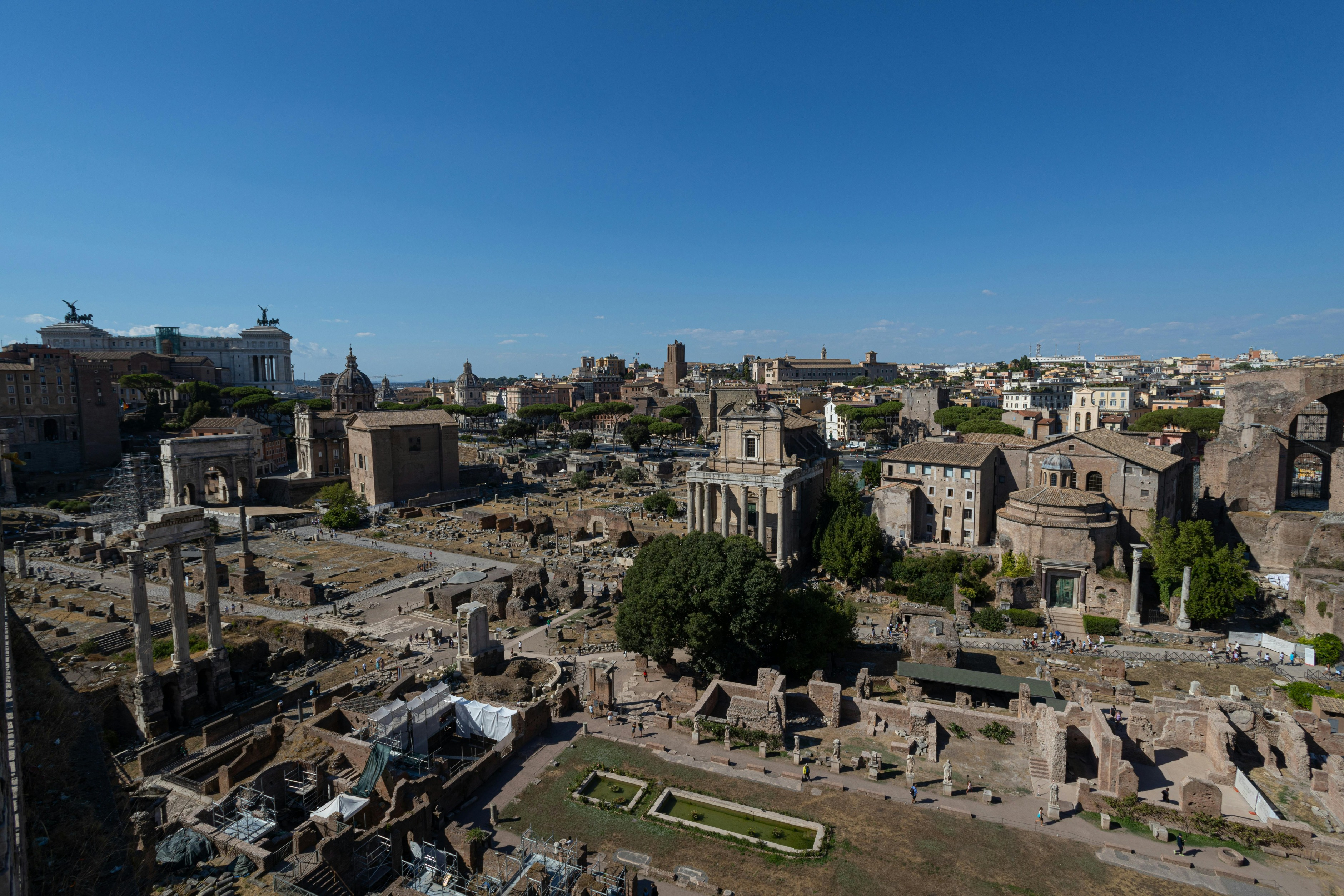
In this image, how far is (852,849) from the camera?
17.8 metres

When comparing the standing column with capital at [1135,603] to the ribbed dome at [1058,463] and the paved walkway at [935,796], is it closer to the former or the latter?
the ribbed dome at [1058,463]

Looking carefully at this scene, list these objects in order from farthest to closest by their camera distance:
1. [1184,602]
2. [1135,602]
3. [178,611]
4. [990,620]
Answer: [990,620], [1135,602], [1184,602], [178,611]

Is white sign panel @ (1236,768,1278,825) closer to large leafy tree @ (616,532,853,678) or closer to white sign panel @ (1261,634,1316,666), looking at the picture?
large leafy tree @ (616,532,853,678)

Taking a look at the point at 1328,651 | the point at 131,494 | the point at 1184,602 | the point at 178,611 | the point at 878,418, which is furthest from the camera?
the point at 878,418

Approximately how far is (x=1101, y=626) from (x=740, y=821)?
24.4 m

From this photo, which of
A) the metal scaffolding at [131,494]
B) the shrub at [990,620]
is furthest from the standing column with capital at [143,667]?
the metal scaffolding at [131,494]

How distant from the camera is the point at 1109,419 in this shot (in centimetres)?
7688

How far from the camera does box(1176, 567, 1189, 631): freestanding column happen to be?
33.3m

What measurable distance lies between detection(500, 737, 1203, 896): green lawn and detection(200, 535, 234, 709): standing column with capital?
1516cm

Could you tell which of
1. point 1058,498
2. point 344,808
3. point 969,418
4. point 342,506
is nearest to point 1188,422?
point 969,418

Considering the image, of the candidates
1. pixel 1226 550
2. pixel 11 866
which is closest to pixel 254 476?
pixel 11 866

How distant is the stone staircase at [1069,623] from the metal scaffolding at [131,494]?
69557mm

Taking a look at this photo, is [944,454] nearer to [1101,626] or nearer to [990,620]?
[990,620]

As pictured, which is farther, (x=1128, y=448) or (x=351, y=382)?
(x=351, y=382)
